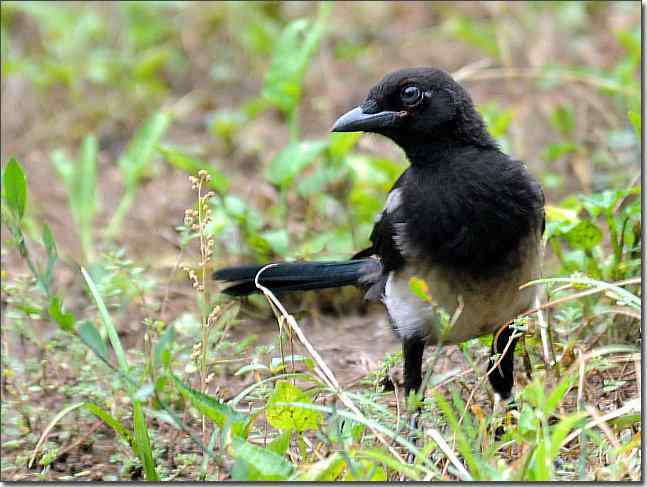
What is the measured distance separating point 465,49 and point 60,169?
305 centimetres

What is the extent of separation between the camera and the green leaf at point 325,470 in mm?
2857

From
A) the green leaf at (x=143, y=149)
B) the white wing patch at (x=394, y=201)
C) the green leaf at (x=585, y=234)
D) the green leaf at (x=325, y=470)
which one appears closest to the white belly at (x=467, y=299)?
the white wing patch at (x=394, y=201)

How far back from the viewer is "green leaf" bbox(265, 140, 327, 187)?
5.25 metres

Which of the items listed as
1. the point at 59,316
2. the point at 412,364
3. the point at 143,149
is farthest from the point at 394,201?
the point at 143,149

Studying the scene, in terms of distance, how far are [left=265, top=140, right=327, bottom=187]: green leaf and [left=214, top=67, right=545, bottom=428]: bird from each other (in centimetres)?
134

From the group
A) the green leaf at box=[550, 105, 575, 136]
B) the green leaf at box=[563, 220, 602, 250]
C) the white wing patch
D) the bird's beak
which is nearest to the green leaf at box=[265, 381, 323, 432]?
the white wing patch

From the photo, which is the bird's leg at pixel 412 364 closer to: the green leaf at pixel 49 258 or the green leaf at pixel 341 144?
the green leaf at pixel 49 258

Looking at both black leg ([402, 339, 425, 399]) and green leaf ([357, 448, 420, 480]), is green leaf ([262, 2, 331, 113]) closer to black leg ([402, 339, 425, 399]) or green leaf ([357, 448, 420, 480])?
black leg ([402, 339, 425, 399])

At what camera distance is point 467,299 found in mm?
3516

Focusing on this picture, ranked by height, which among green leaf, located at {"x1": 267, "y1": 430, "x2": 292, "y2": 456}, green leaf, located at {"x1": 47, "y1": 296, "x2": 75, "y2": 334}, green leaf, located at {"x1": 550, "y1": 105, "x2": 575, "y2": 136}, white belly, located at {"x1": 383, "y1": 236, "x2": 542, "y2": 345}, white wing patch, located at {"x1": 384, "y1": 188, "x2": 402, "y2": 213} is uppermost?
green leaf, located at {"x1": 550, "y1": 105, "x2": 575, "y2": 136}

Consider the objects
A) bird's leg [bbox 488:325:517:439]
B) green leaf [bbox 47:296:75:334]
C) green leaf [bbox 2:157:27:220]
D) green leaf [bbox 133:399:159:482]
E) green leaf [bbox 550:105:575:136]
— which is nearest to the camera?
green leaf [bbox 47:296:75:334]

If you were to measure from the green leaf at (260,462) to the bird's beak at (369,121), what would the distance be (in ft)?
4.33

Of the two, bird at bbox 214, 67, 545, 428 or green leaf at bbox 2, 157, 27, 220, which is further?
bird at bbox 214, 67, 545, 428

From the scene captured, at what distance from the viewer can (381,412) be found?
10.7 feet
